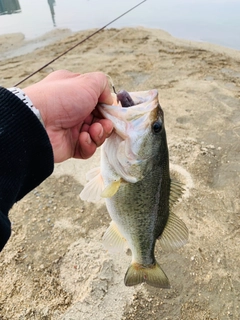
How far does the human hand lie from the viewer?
181cm

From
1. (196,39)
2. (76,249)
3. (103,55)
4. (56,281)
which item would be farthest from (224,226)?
(196,39)

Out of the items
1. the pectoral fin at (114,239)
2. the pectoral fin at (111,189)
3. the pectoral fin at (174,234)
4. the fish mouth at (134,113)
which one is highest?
the fish mouth at (134,113)

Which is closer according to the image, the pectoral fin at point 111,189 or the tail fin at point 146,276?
the pectoral fin at point 111,189

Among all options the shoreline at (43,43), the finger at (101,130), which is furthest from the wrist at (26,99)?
the shoreline at (43,43)

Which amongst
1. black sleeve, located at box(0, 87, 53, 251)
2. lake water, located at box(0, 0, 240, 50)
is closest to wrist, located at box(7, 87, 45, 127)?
black sleeve, located at box(0, 87, 53, 251)

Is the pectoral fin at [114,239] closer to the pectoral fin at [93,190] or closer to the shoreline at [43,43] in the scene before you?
the pectoral fin at [93,190]

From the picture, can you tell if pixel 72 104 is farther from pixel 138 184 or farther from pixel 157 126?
pixel 138 184

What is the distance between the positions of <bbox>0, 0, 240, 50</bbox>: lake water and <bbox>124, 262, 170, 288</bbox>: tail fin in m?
7.57

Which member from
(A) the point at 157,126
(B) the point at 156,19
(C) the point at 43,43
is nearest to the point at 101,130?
(A) the point at 157,126

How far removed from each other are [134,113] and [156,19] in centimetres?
1110

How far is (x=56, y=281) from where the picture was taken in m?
2.73

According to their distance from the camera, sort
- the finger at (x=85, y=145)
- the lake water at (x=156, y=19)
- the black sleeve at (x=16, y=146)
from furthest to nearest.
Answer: the lake water at (x=156, y=19) < the finger at (x=85, y=145) < the black sleeve at (x=16, y=146)

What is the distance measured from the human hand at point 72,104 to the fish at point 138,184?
8 centimetres

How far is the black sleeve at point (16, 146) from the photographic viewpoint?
4.89 feet
